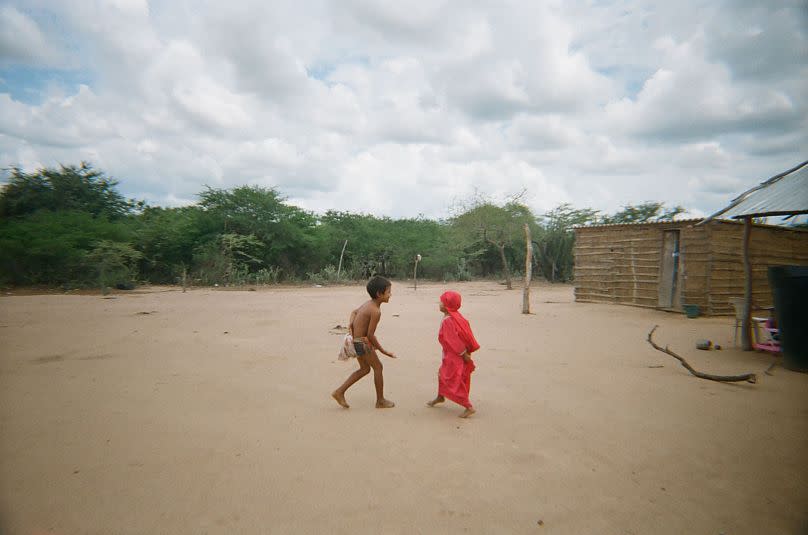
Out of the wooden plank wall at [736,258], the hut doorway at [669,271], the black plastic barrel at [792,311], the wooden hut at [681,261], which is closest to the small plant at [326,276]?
the wooden hut at [681,261]

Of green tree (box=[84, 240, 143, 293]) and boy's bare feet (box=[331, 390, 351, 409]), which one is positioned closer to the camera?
boy's bare feet (box=[331, 390, 351, 409])

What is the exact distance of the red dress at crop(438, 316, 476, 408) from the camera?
3.99 metres

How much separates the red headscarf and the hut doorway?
36.9ft

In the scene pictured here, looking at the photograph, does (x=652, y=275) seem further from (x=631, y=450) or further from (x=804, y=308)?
(x=631, y=450)

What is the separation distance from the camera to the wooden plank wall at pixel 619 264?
1323cm

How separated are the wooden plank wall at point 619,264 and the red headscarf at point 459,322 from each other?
37.1 feet

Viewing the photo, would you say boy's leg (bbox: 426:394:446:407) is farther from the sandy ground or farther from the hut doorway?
the hut doorway

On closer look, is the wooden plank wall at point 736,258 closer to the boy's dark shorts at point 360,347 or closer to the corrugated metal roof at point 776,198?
the corrugated metal roof at point 776,198

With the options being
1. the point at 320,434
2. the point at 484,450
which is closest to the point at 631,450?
the point at 484,450

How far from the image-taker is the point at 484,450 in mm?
3262

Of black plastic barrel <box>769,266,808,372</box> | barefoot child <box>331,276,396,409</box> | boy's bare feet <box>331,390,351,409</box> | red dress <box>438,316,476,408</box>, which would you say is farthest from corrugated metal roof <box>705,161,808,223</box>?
boy's bare feet <box>331,390,351,409</box>

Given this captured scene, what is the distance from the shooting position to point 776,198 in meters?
6.39

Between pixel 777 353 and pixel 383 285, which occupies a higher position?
pixel 383 285

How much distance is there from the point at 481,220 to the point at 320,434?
20.5 metres
